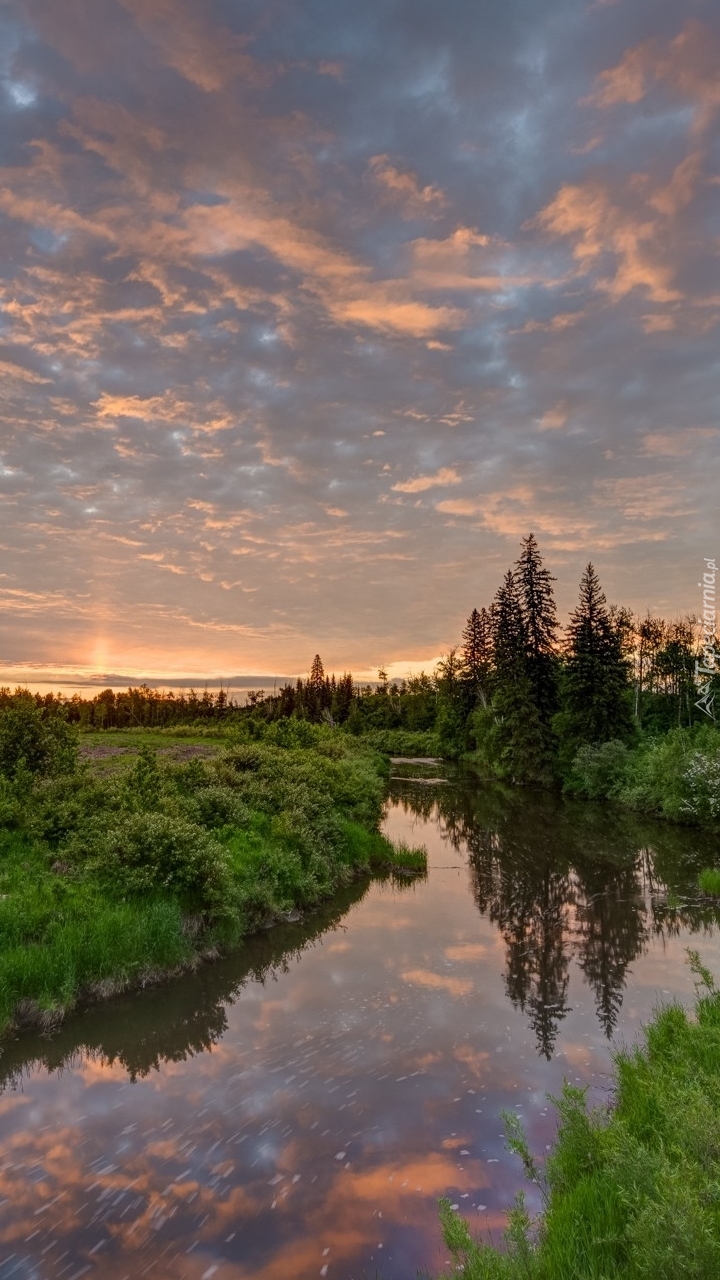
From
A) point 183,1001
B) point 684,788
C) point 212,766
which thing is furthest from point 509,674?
point 183,1001

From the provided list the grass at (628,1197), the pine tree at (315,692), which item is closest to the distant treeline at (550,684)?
the grass at (628,1197)

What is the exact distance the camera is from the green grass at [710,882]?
19828 millimetres

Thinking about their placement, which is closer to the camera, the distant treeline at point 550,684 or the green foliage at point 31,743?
the green foliage at point 31,743

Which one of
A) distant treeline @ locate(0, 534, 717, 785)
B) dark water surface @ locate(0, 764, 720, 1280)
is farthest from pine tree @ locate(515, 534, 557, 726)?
dark water surface @ locate(0, 764, 720, 1280)

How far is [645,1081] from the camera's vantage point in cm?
805

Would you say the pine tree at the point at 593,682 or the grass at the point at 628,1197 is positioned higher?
the pine tree at the point at 593,682

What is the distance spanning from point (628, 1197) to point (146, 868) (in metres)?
11.5

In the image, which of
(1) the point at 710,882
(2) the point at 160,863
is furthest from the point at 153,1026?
(1) the point at 710,882

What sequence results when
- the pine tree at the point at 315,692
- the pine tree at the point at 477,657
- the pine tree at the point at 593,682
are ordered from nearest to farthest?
the pine tree at the point at 593,682 → the pine tree at the point at 477,657 → the pine tree at the point at 315,692

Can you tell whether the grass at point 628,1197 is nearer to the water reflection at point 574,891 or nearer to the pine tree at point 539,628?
the water reflection at point 574,891

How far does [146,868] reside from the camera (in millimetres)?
14562

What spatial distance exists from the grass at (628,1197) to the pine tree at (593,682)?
1687 inches

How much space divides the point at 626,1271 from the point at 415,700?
10919cm

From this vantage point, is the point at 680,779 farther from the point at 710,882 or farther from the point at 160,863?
the point at 160,863
